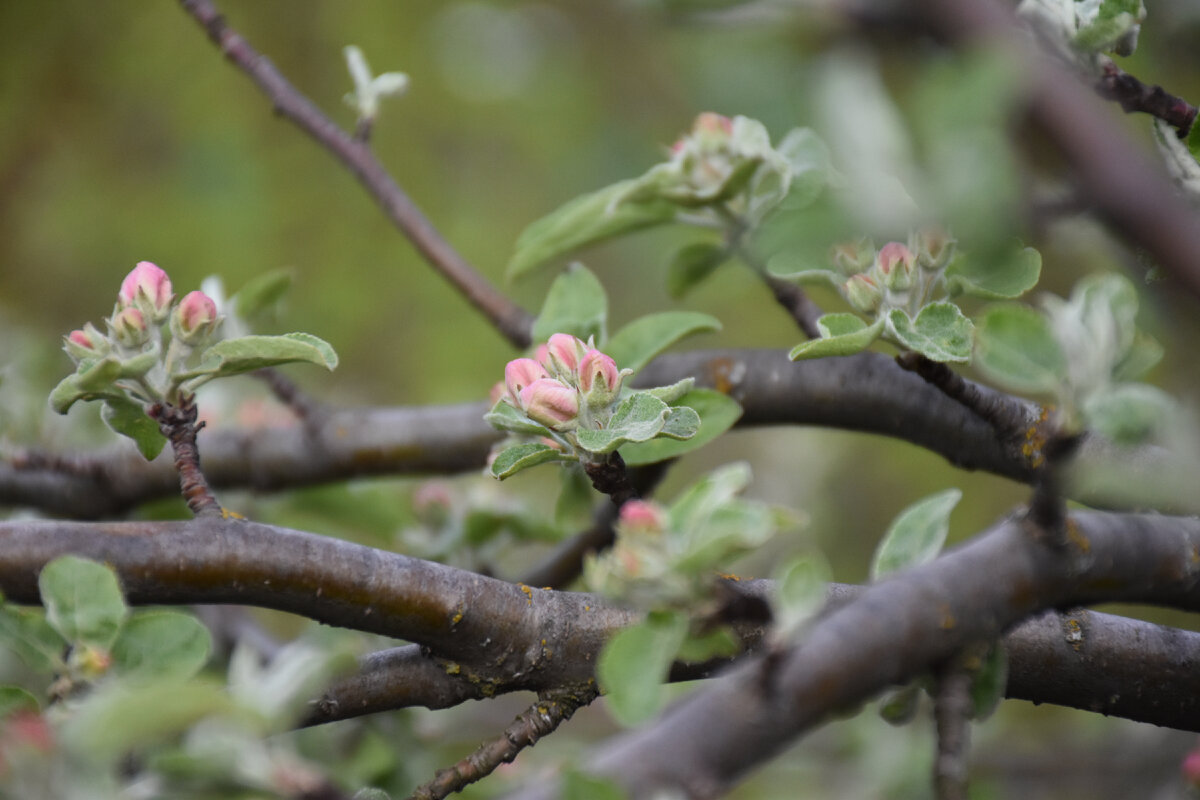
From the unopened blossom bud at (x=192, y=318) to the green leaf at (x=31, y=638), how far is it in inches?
8.4

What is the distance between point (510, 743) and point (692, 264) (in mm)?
479

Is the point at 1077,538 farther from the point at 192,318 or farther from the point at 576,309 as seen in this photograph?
the point at 192,318

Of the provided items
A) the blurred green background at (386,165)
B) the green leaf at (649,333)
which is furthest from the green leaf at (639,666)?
the blurred green background at (386,165)

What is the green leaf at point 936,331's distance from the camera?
63cm

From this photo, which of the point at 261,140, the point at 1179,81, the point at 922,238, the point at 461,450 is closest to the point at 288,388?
the point at 461,450

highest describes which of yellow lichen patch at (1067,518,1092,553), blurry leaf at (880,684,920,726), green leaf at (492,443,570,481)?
green leaf at (492,443,570,481)

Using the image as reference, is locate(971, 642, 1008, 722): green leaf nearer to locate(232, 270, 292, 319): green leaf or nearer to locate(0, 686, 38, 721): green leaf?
locate(0, 686, 38, 721): green leaf

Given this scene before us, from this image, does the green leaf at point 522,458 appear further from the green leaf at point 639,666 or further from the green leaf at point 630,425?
the green leaf at point 639,666

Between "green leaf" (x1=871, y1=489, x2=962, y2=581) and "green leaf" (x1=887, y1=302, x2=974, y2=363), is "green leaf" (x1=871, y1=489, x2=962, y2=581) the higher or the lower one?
the lower one

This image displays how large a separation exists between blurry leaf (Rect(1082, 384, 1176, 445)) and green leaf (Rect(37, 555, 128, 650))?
527 mm

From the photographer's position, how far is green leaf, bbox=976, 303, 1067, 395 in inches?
19.5

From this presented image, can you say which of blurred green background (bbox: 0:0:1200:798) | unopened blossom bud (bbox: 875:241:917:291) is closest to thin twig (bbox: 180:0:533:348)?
unopened blossom bud (bbox: 875:241:917:291)

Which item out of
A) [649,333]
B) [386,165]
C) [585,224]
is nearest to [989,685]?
[649,333]

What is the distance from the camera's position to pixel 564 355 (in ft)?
2.18
